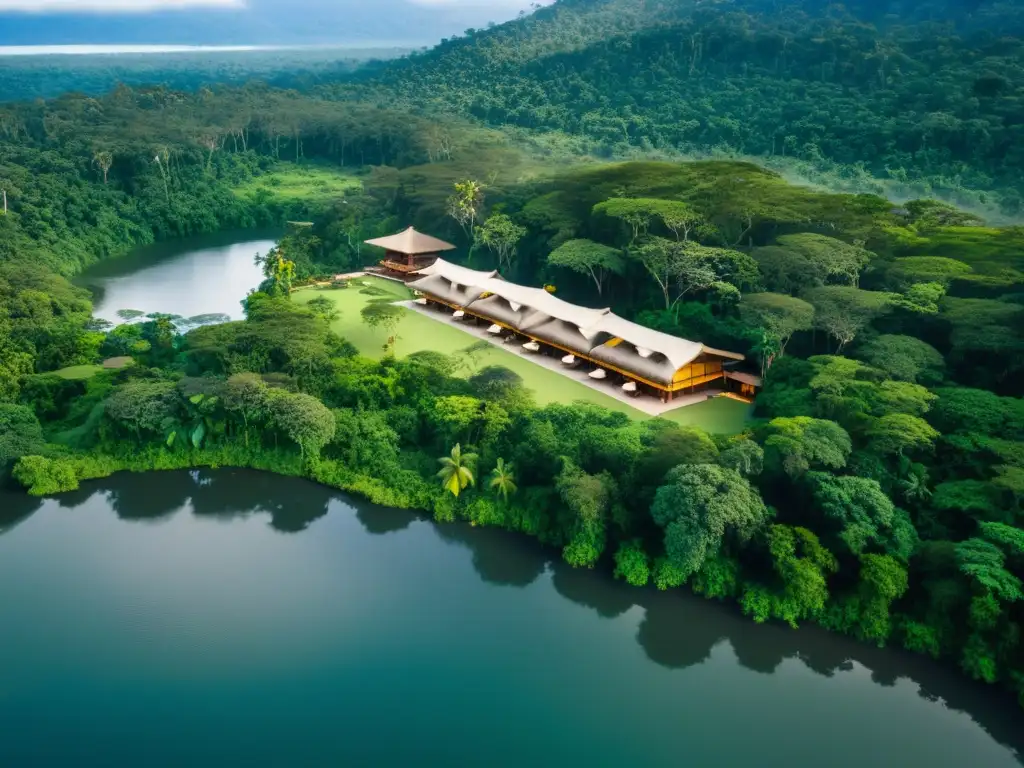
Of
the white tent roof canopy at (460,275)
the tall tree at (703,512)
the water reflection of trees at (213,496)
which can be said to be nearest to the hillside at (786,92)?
the white tent roof canopy at (460,275)

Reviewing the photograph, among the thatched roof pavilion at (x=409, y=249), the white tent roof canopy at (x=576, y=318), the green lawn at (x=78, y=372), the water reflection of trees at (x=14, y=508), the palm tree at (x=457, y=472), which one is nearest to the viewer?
the palm tree at (x=457, y=472)

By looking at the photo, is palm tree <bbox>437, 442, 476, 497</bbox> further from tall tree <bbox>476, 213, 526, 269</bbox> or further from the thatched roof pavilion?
the thatched roof pavilion

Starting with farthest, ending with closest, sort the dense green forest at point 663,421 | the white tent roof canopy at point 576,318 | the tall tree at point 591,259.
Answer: the tall tree at point 591,259
the white tent roof canopy at point 576,318
the dense green forest at point 663,421

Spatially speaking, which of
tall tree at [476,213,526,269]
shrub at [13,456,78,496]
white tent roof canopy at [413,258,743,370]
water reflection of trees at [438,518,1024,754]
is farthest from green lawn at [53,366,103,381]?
tall tree at [476,213,526,269]

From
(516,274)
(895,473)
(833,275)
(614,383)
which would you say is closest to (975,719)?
(895,473)

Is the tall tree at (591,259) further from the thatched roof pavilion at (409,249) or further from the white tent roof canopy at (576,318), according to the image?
the thatched roof pavilion at (409,249)

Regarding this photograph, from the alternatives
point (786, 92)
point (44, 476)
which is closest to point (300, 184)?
point (786, 92)

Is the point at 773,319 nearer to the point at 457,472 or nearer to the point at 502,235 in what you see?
the point at 457,472
